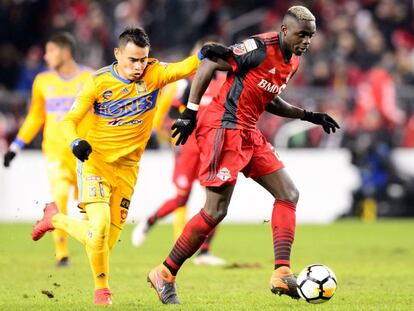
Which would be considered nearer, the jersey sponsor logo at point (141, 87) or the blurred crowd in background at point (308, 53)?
the jersey sponsor logo at point (141, 87)

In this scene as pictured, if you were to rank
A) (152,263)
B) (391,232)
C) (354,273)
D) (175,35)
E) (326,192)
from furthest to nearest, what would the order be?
(175,35) → (326,192) → (391,232) → (152,263) → (354,273)

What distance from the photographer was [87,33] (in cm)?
2086

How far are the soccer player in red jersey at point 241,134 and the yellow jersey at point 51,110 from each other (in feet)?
11.6

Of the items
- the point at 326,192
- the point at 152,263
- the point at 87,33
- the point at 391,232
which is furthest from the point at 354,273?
the point at 87,33

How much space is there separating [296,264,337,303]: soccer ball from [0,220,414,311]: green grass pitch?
0.08 m

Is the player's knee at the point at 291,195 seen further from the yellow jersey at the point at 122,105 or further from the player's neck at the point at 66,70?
the player's neck at the point at 66,70

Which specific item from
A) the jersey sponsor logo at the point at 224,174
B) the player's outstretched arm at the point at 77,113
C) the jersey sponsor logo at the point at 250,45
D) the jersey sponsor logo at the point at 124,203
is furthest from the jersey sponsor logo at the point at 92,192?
the jersey sponsor logo at the point at 250,45

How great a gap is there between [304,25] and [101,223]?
221 centimetres

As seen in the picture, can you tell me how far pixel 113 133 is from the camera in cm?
834

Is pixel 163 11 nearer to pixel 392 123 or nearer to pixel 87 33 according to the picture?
pixel 87 33

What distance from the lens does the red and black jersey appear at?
8086 millimetres

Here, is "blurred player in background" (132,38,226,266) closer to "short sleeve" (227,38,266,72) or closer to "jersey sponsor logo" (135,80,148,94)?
"jersey sponsor logo" (135,80,148,94)

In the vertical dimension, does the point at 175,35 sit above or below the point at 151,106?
above

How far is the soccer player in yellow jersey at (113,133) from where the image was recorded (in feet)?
26.3
